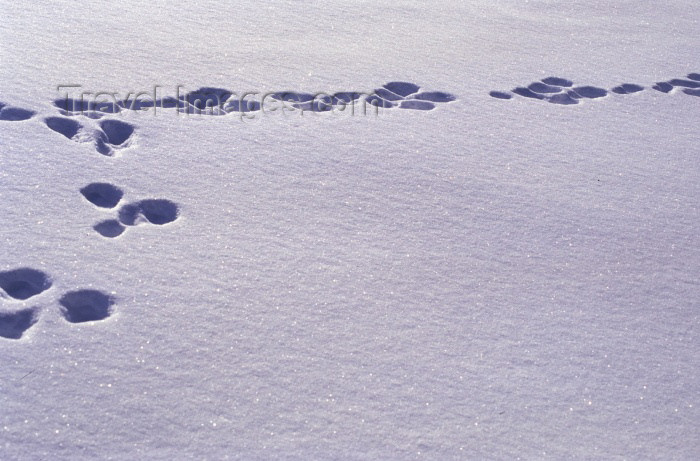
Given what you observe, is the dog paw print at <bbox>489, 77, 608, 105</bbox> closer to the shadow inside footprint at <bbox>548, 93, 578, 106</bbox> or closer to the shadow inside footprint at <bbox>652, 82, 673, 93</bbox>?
the shadow inside footprint at <bbox>548, 93, 578, 106</bbox>

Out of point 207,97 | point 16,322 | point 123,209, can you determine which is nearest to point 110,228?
point 123,209

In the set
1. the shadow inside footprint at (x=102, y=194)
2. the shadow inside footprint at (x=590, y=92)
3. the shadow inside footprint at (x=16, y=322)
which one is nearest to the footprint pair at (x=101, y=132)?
the shadow inside footprint at (x=102, y=194)

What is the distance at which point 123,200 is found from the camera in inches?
83.0

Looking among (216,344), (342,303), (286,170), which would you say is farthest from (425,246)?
(216,344)

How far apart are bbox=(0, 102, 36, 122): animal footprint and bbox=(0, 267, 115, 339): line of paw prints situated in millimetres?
788

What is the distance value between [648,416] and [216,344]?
2.96ft

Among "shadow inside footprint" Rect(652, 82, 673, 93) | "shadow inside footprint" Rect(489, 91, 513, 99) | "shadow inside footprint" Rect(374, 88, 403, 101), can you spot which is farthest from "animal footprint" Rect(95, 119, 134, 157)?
"shadow inside footprint" Rect(652, 82, 673, 93)

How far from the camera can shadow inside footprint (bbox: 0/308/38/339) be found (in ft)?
5.45

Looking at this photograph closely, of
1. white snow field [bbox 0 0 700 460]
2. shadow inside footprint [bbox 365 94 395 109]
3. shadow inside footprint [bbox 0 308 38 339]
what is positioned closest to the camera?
white snow field [bbox 0 0 700 460]

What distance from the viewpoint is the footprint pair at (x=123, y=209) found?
6.63 feet

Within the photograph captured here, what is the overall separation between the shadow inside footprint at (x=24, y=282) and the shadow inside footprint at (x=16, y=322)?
0.25 feet

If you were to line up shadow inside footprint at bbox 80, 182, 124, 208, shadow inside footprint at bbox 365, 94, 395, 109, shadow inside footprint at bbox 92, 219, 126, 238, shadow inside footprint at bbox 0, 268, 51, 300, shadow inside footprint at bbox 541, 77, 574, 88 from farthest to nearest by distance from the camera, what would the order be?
shadow inside footprint at bbox 541, 77, 574, 88
shadow inside footprint at bbox 365, 94, 395, 109
shadow inside footprint at bbox 80, 182, 124, 208
shadow inside footprint at bbox 92, 219, 126, 238
shadow inside footprint at bbox 0, 268, 51, 300

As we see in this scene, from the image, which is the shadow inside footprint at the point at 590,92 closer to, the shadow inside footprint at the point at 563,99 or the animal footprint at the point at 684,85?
the shadow inside footprint at the point at 563,99

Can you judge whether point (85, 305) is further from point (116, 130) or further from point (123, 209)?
point (116, 130)
